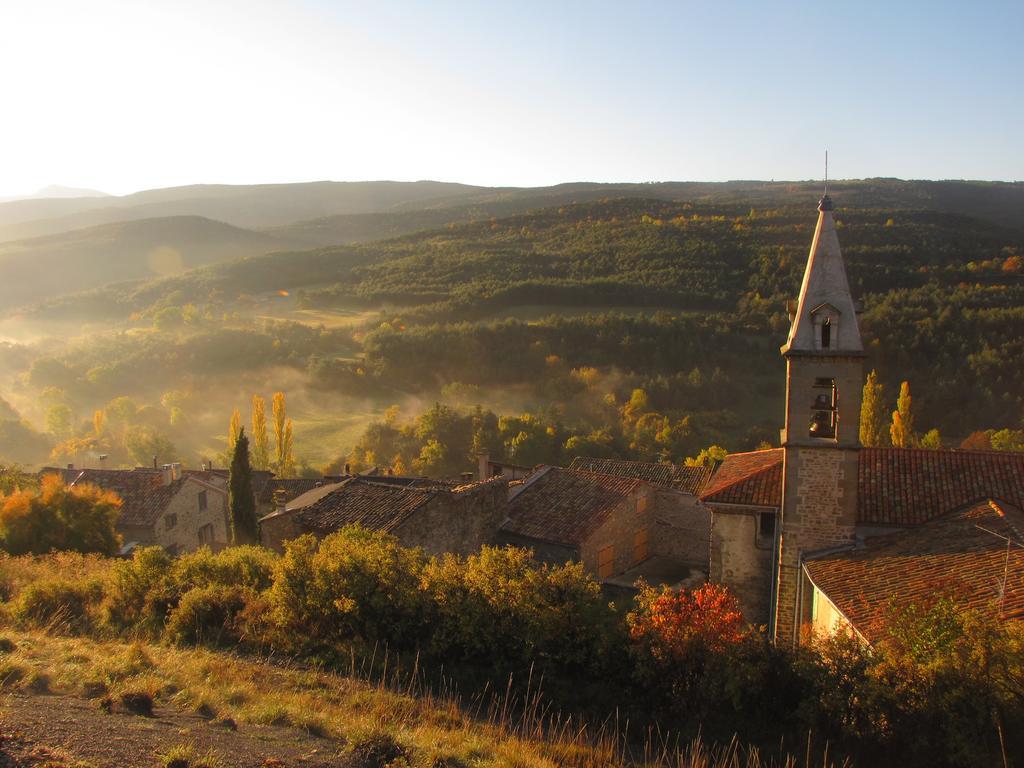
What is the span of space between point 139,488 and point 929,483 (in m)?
27.6

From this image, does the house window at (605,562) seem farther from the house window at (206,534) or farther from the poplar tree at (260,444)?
the poplar tree at (260,444)

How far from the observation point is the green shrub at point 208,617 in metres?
11.4

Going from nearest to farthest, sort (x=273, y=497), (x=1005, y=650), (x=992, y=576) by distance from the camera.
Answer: (x=1005, y=650)
(x=992, y=576)
(x=273, y=497)

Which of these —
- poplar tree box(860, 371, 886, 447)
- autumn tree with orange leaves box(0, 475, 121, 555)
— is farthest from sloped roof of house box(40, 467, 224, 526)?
poplar tree box(860, 371, 886, 447)

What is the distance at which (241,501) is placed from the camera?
2536cm

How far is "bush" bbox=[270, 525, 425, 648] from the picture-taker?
11.0 meters

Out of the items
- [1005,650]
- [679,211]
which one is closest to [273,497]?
[1005,650]

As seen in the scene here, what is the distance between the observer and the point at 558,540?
68.9 feet

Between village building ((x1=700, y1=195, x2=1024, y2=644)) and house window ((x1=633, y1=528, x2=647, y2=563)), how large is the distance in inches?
322

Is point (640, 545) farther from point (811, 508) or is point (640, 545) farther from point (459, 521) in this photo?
point (811, 508)

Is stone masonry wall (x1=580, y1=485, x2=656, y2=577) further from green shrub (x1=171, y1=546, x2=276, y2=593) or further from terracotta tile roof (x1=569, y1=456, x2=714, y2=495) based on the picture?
green shrub (x1=171, y1=546, x2=276, y2=593)

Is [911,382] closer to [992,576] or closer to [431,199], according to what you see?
[992,576]

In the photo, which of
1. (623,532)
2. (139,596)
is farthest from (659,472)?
(139,596)

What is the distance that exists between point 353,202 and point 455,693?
7316 inches
